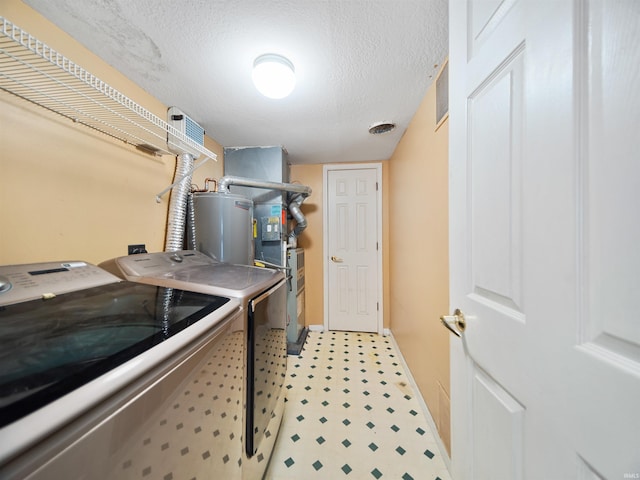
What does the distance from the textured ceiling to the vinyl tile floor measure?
2.27m

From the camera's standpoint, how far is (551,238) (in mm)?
419

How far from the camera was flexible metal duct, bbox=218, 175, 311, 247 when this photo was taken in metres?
1.91

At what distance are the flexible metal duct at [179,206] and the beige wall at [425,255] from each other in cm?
172

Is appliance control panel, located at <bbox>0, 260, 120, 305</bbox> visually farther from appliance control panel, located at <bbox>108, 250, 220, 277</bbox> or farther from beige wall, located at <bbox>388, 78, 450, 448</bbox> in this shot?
beige wall, located at <bbox>388, 78, 450, 448</bbox>

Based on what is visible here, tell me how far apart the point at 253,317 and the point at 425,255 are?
1.28 meters

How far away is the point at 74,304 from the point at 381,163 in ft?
9.74

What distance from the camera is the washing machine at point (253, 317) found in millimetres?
921

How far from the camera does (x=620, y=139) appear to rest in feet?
1.08

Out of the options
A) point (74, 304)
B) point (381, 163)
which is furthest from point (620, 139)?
point (381, 163)

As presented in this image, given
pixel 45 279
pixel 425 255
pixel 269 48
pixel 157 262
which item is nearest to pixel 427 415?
pixel 425 255

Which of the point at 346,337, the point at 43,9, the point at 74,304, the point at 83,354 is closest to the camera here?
the point at 83,354

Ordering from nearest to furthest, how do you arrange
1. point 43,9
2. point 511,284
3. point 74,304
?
point 511,284
point 74,304
point 43,9

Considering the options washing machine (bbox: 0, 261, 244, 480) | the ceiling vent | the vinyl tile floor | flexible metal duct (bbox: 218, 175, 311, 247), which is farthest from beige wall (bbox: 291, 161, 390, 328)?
washing machine (bbox: 0, 261, 244, 480)

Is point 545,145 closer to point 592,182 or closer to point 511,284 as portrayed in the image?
point 592,182
